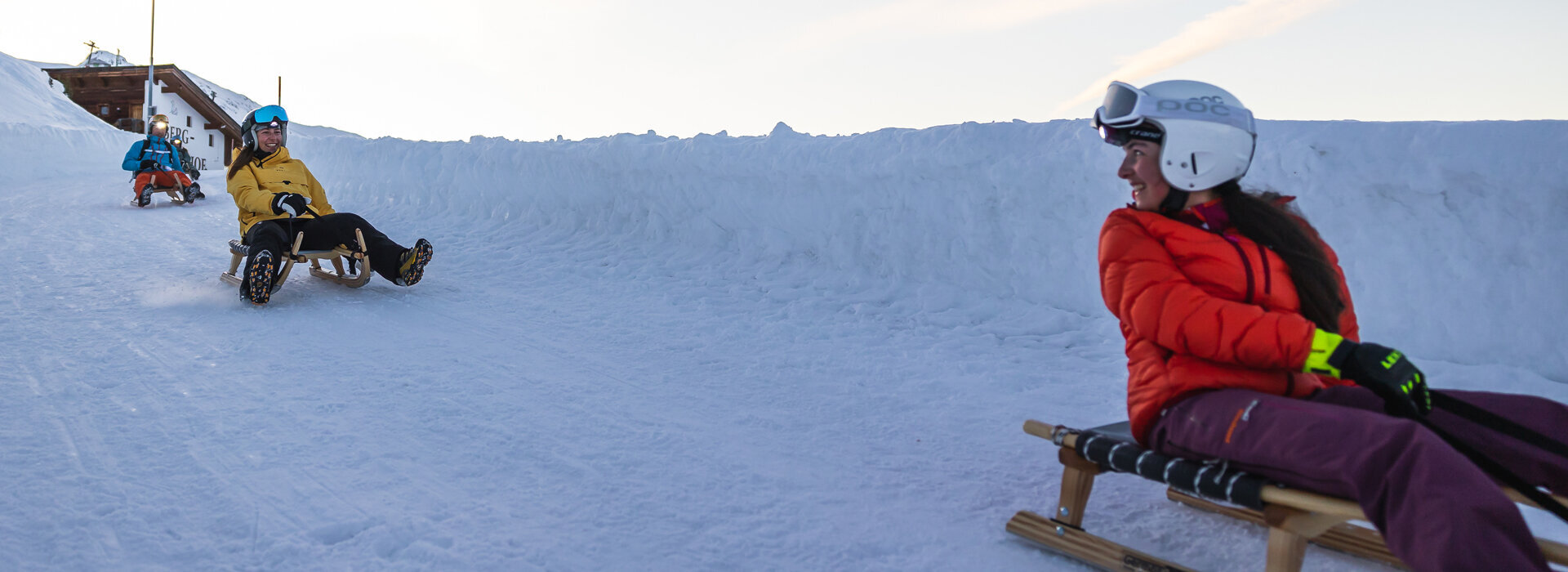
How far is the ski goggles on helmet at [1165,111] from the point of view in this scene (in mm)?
2500

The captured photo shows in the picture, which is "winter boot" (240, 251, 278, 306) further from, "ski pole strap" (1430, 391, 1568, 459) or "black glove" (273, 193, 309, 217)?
"ski pole strap" (1430, 391, 1568, 459)

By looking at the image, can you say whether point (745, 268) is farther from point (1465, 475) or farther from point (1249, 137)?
point (1465, 475)

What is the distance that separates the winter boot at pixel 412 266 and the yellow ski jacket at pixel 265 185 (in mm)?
657

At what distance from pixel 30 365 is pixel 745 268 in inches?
182

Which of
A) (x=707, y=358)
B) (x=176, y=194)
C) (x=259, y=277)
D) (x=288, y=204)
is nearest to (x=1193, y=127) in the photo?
(x=707, y=358)

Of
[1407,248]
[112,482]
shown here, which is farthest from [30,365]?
[1407,248]

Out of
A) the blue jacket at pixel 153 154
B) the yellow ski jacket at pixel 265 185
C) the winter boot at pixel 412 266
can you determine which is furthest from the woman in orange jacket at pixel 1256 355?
Answer: the blue jacket at pixel 153 154

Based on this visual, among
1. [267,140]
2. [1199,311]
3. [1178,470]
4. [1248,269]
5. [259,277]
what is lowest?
[259,277]

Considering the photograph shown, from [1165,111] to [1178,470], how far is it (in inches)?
37.5

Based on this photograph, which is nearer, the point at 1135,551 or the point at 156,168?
the point at 1135,551

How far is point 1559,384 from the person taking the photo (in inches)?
182

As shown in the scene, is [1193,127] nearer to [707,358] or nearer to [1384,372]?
[1384,372]

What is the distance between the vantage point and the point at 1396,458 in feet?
6.04

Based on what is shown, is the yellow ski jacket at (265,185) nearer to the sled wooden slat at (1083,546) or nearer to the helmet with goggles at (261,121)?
the helmet with goggles at (261,121)
